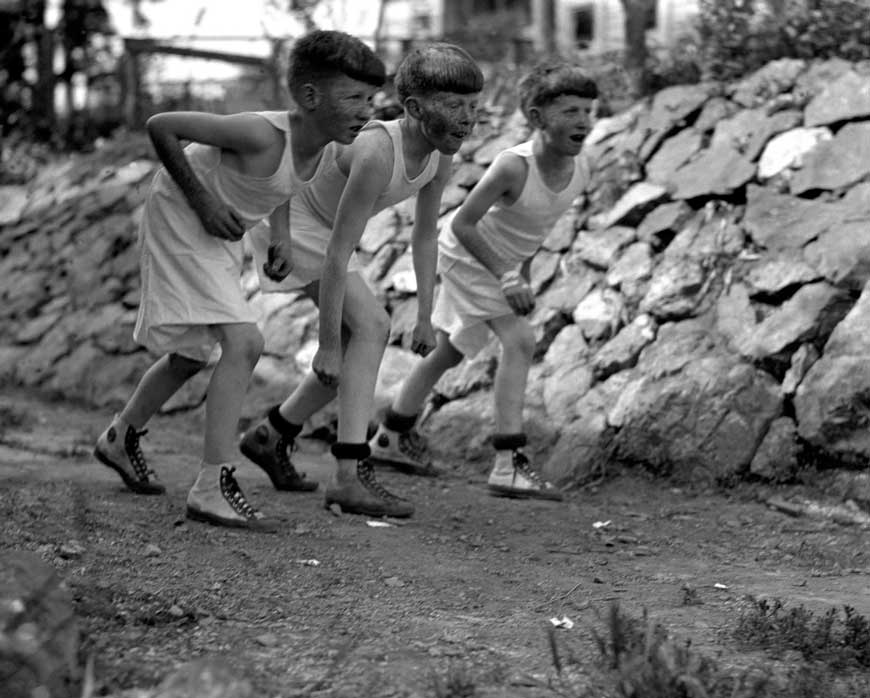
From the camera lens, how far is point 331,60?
475cm

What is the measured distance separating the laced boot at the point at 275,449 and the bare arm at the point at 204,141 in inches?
39.4

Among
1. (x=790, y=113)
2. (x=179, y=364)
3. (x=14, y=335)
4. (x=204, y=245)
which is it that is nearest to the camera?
(x=204, y=245)

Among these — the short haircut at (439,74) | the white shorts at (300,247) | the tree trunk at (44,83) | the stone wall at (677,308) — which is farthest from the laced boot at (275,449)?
the tree trunk at (44,83)

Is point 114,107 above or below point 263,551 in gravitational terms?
above

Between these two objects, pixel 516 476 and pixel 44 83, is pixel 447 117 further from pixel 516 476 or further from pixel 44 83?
pixel 44 83

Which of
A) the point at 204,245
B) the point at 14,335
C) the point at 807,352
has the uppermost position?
the point at 204,245

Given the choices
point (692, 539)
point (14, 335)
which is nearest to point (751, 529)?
point (692, 539)

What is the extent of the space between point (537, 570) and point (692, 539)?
0.92 m

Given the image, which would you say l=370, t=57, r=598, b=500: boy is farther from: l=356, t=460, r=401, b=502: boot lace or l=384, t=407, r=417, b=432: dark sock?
l=356, t=460, r=401, b=502: boot lace

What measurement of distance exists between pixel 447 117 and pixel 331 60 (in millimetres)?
446

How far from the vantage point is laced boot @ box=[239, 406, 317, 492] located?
18.1 feet

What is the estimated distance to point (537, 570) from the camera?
4574 millimetres

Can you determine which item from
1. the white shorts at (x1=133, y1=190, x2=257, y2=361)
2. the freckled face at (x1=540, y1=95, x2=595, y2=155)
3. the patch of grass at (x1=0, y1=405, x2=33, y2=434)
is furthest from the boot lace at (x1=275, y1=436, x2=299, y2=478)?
the patch of grass at (x1=0, y1=405, x2=33, y2=434)

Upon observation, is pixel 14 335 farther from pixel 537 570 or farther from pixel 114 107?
pixel 537 570
